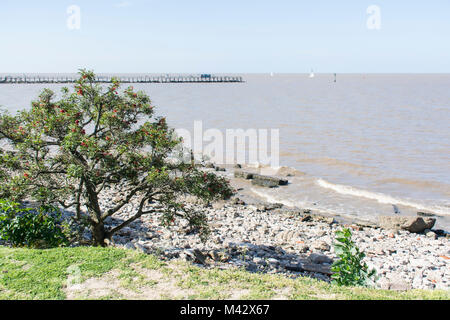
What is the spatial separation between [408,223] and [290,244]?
5.96m

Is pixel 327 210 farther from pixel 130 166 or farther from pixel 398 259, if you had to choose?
pixel 130 166

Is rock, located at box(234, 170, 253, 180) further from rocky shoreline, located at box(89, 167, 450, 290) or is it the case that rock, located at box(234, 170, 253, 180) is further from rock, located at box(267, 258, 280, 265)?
rock, located at box(267, 258, 280, 265)

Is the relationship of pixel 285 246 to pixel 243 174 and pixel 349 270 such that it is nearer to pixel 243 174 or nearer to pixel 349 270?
pixel 349 270

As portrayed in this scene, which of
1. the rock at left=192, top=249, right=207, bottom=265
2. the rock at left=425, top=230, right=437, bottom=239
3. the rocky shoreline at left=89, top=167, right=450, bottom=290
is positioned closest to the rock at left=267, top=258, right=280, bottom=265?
the rocky shoreline at left=89, top=167, right=450, bottom=290

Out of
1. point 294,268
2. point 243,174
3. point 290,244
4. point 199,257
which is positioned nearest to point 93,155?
point 199,257

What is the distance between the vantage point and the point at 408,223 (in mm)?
16562

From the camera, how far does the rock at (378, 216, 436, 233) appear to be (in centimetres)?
1653

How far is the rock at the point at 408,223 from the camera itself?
1653cm

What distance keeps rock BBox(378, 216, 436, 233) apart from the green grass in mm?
10211

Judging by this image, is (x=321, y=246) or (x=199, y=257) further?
(x=321, y=246)

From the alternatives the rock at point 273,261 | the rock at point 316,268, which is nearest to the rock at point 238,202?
the rock at point 273,261
